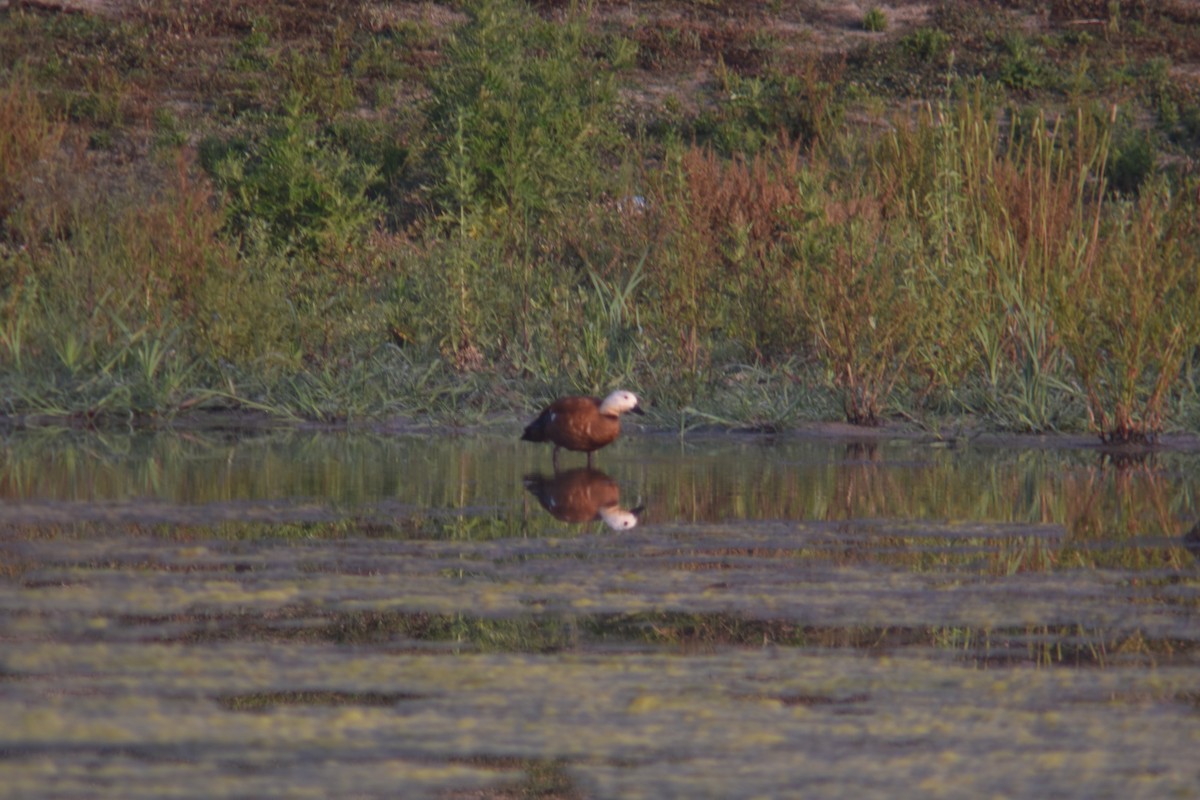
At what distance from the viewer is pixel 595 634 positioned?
17.5 feet

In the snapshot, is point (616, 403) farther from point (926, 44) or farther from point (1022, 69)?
point (926, 44)

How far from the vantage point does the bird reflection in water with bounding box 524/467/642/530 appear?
25.2 ft

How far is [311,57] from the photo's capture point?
27.6 m

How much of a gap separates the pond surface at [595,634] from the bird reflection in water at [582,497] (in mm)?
35

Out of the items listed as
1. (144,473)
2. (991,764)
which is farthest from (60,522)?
(991,764)

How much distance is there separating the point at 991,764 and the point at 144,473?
5.82m

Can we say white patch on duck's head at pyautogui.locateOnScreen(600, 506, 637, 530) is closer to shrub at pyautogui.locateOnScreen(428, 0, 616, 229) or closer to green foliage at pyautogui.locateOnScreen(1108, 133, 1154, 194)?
shrub at pyautogui.locateOnScreen(428, 0, 616, 229)

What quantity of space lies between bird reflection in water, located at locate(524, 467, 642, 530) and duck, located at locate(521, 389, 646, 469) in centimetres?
16

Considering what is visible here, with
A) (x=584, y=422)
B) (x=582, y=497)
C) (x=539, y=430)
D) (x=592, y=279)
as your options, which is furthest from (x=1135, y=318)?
(x=592, y=279)

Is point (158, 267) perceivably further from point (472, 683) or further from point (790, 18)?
point (790, 18)

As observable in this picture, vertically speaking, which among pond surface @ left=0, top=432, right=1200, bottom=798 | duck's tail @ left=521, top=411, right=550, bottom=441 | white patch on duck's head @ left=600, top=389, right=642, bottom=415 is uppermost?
pond surface @ left=0, top=432, right=1200, bottom=798

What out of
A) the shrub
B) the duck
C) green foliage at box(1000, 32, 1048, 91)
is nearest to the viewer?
the duck

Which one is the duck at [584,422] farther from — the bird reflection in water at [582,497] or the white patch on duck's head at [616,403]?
the bird reflection in water at [582,497]

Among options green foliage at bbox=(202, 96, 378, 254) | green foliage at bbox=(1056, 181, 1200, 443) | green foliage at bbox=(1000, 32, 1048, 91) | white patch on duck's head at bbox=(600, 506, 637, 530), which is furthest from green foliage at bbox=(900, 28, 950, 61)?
white patch on duck's head at bbox=(600, 506, 637, 530)
